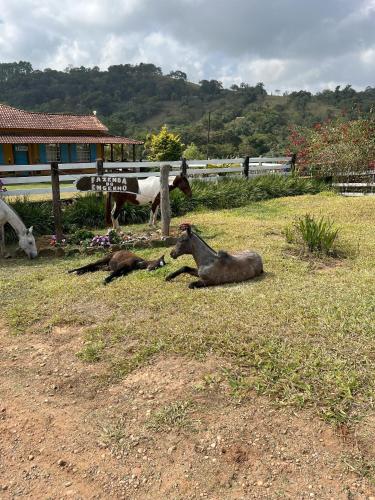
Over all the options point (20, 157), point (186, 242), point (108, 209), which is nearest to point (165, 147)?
point (20, 157)

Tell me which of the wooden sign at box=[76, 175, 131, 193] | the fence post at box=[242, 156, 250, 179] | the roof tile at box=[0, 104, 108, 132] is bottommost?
the wooden sign at box=[76, 175, 131, 193]

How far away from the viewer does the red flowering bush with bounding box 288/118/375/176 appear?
14375 mm

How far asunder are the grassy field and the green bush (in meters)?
2.41

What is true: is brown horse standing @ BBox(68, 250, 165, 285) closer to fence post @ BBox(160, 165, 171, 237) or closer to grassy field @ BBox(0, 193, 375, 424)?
grassy field @ BBox(0, 193, 375, 424)

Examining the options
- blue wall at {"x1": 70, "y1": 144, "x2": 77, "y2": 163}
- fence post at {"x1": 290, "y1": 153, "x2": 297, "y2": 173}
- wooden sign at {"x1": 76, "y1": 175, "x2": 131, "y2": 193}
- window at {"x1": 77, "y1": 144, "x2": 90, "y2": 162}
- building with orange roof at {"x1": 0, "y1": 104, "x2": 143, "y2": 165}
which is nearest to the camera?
wooden sign at {"x1": 76, "y1": 175, "x2": 131, "y2": 193}

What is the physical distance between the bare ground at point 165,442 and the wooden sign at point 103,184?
4.68 meters

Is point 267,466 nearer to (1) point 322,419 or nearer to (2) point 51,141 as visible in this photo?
(1) point 322,419

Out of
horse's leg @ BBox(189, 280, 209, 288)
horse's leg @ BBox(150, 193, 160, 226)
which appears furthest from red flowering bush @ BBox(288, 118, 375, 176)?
horse's leg @ BBox(189, 280, 209, 288)

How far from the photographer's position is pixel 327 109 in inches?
3036

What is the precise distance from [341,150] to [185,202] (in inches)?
279

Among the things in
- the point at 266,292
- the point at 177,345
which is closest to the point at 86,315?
the point at 177,345

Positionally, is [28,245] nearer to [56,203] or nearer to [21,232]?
[21,232]

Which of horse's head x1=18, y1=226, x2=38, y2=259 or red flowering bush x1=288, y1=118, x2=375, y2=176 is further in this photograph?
red flowering bush x1=288, y1=118, x2=375, y2=176

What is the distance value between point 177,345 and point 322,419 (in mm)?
1400
